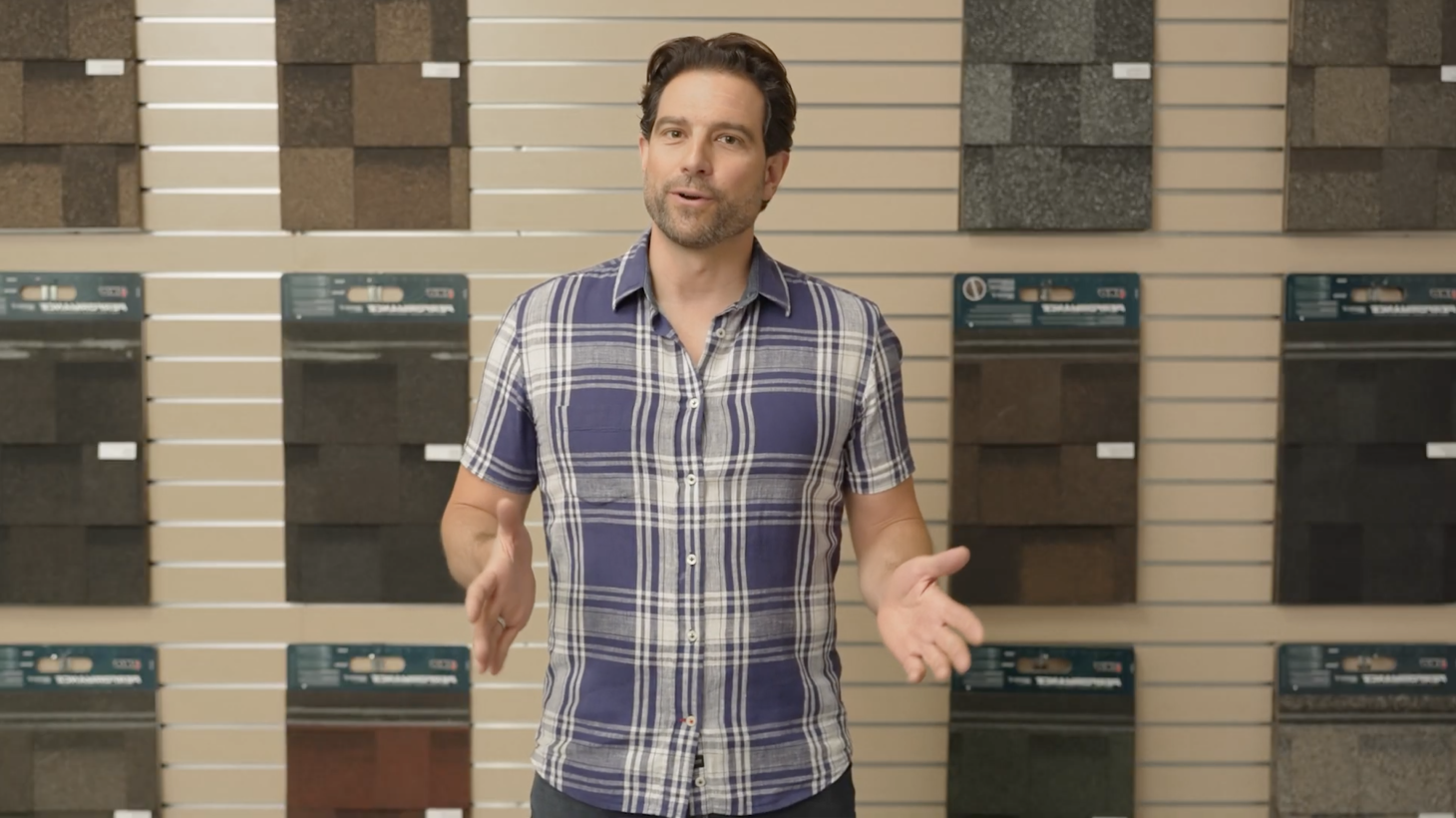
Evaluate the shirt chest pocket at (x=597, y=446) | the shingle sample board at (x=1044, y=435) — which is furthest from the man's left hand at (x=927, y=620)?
the shingle sample board at (x=1044, y=435)

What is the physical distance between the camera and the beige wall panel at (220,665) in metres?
2.81

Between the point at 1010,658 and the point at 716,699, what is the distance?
1228 mm

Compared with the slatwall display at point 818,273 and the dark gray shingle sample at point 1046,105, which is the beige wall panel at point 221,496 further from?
the dark gray shingle sample at point 1046,105

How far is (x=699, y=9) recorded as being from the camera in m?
2.74

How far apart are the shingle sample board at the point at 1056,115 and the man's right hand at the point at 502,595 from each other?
1.50 meters

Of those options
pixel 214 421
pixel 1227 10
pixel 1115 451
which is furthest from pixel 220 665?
pixel 1227 10

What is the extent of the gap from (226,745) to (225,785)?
91mm

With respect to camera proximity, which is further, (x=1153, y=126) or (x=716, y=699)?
(x=1153, y=126)

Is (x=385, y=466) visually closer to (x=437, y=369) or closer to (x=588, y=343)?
(x=437, y=369)

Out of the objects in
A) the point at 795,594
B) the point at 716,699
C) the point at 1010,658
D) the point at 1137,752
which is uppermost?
the point at 795,594

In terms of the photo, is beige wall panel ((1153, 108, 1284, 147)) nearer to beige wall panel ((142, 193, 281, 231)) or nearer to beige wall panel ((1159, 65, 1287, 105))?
beige wall panel ((1159, 65, 1287, 105))

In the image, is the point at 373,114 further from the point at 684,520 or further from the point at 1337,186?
the point at 1337,186

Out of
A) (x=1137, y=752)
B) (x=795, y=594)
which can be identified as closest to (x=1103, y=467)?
(x=1137, y=752)

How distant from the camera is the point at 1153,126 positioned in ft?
9.06
